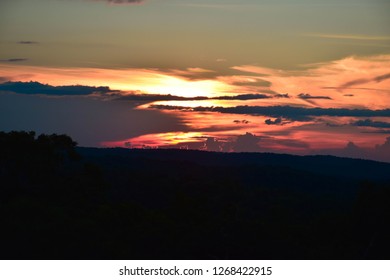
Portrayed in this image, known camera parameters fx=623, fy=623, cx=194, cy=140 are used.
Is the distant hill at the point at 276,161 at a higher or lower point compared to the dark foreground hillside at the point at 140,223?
lower

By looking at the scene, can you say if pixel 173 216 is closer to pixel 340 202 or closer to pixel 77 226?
pixel 77 226

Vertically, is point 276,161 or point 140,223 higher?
point 140,223

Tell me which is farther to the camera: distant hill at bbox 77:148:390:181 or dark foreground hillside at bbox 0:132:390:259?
distant hill at bbox 77:148:390:181

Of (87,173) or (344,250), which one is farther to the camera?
(87,173)

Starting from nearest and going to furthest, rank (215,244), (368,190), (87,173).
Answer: (215,244) → (368,190) → (87,173)

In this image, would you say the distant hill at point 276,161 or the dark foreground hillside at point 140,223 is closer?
the dark foreground hillside at point 140,223

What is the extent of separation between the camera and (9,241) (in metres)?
28.3

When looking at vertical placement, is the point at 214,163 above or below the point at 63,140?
below

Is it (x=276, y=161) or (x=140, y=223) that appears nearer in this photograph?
(x=140, y=223)

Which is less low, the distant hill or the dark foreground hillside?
the dark foreground hillside
